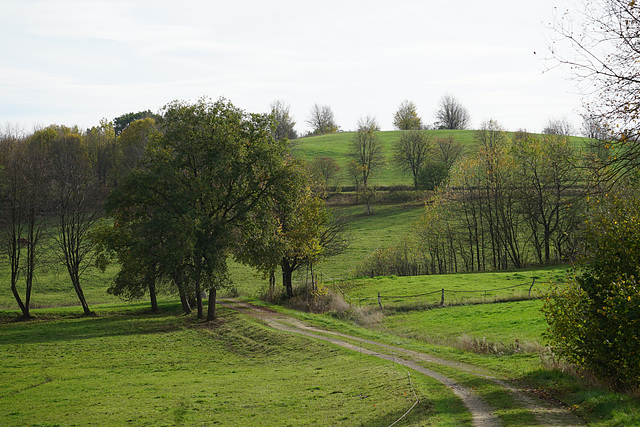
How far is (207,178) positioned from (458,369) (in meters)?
20.3

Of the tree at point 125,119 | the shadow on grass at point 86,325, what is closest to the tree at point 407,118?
the tree at point 125,119

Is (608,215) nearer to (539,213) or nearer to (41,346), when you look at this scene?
(41,346)

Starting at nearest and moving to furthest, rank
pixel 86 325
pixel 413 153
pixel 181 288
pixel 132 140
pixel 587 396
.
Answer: pixel 587 396 < pixel 181 288 < pixel 86 325 < pixel 413 153 < pixel 132 140

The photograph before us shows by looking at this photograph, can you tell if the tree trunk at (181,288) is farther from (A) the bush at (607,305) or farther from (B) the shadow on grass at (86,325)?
(A) the bush at (607,305)

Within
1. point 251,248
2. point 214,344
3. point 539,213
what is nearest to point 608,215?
point 214,344

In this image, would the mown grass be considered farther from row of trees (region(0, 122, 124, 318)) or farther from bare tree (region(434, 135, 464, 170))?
bare tree (region(434, 135, 464, 170))

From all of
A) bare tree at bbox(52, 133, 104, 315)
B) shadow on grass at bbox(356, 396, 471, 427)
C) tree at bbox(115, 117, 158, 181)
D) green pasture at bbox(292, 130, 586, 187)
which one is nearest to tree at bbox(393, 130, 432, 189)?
green pasture at bbox(292, 130, 586, 187)

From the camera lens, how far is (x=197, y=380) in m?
19.7

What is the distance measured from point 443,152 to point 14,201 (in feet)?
207

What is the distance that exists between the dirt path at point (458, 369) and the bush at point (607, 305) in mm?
1762

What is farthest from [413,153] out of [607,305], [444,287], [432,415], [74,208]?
[432,415]

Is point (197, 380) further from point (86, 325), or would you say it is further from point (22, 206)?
point (22, 206)

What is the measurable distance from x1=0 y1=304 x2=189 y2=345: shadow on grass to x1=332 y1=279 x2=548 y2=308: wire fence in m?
13.1

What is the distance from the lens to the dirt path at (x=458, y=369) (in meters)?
11.2
